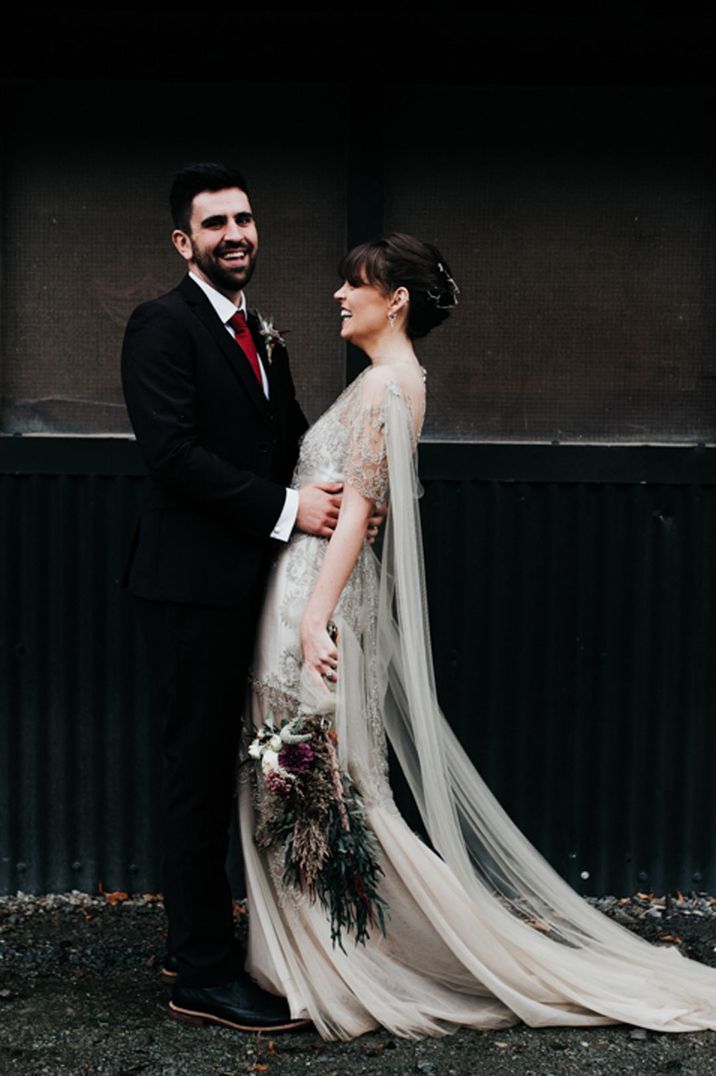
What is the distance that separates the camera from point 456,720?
17.1 ft

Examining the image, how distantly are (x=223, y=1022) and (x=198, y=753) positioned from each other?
78cm

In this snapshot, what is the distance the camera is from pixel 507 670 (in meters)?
5.20

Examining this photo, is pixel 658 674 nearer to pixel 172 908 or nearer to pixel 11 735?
pixel 172 908

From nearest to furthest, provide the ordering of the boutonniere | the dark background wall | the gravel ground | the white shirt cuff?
the gravel ground
the white shirt cuff
the boutonniere
the dark background wall

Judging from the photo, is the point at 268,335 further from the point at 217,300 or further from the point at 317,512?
the point at 317,512

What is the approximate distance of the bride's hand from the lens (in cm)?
394

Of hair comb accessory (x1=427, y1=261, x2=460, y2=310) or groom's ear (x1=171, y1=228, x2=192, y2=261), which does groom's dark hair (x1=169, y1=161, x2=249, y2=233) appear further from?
hair comb accessory (x1=427, y1=261, x2=460, y2=310)

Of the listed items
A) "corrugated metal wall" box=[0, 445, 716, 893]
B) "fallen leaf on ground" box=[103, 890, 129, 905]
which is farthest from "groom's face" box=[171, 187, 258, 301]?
"fallen leaf on ground" box=[103, 890, 129, 905]

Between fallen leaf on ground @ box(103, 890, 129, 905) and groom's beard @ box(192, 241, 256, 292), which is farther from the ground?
groom's beard @ box(192, 241, 256, 292)

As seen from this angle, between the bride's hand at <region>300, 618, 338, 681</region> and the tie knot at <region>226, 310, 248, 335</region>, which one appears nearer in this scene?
the bride's hand at <region>300, 618, 338, 681</region>

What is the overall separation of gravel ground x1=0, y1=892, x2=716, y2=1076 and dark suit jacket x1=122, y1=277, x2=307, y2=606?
1.25 m

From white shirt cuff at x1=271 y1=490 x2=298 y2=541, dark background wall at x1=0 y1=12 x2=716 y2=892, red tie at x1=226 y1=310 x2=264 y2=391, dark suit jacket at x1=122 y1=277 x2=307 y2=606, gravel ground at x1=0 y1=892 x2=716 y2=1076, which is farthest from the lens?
dark background wall at x1=0 y1=12 x2=716 y2=892

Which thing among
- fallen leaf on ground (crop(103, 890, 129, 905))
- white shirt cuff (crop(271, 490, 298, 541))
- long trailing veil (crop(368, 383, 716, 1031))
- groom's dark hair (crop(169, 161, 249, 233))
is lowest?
fallen leaf on ground (crop(103, 890, 129, 905))

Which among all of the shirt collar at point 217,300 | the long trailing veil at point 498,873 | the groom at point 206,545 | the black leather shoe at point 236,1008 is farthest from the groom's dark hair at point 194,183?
the black leather shoe at point 236,1008
